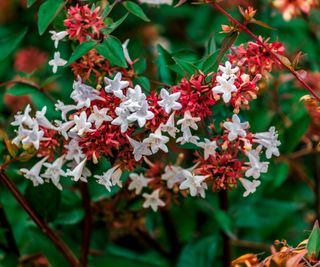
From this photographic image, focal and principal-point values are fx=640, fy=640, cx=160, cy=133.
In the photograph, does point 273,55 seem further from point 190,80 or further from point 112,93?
point 112,93

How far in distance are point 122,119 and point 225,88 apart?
19 centimetres

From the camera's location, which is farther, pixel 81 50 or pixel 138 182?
pixel 138 182

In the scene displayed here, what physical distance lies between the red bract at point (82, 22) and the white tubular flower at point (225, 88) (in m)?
0.26

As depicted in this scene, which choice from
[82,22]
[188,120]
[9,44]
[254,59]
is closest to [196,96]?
[188,120]

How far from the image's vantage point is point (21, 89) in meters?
1.53

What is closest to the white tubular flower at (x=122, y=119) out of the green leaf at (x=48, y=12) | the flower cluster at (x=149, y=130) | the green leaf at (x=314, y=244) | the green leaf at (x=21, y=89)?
the flower cluster at (x=149, y=130)

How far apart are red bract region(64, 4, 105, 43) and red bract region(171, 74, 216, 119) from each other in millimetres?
200

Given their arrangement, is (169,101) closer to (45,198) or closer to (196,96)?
(196,96)

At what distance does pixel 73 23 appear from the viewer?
1226 millimetres

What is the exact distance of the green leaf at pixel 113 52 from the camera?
47.4 inches

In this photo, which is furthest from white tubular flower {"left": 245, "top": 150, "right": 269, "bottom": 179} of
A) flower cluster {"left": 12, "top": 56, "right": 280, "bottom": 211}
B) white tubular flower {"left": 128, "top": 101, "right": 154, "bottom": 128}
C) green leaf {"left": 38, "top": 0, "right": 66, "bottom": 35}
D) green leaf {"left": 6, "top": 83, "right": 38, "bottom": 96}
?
green leaf {"left": 6, "top": 83, "right": 38, "bottom": 96}

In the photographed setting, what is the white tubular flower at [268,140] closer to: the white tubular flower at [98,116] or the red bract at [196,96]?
the red bract at [196,96]

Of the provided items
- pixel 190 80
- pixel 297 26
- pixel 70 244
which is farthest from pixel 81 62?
pixel 297 26

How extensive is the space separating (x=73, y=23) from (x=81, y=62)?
85mm
